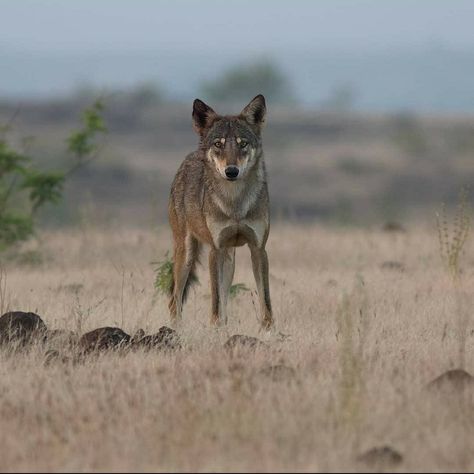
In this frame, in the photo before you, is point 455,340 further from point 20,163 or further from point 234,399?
point 20,163

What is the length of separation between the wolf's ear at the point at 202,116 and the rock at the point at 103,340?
8.68ft

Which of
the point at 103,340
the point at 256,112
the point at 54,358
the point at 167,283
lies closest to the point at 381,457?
the point at 54,358

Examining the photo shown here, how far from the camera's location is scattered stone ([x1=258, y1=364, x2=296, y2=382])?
316 inches

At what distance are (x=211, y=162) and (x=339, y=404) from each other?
4.34 meters

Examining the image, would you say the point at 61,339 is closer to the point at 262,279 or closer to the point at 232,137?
the point at 262,279

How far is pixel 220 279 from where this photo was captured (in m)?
11.4

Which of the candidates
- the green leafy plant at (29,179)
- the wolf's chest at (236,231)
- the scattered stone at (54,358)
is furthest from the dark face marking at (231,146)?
the green leafy plant at (29,179)

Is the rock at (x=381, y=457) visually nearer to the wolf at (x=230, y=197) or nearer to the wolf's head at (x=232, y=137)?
the wolf at (x=230, y=197)

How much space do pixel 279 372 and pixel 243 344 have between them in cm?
103

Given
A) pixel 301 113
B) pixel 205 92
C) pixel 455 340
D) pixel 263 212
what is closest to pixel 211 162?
pixel 263 212

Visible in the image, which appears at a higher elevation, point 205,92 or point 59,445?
point 205,92

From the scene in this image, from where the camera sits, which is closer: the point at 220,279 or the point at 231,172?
the point at 231,172

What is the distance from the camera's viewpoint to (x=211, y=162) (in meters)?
11.2

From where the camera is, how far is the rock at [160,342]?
9.30 m
